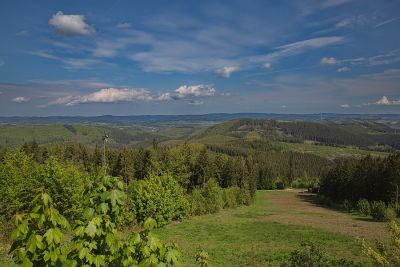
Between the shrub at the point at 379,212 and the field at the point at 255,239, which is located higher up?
the field at the point at 255,239

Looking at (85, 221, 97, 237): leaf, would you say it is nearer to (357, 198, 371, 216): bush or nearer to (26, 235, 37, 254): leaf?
(26, 235, 37, 254): leaf

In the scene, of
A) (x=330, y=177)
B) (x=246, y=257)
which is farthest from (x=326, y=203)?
(x=246, y=257)

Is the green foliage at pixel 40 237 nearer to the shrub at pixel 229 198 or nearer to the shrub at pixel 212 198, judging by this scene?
the shrub at pixel 212 198

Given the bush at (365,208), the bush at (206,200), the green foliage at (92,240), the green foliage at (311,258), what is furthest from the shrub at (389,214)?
the green foliage at (92,240)

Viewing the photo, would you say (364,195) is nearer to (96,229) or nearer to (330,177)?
(330,177)

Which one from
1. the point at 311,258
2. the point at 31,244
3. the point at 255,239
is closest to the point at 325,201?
the point at 255,239

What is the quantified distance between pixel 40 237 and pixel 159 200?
57072 mm

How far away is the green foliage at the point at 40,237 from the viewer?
559 cm

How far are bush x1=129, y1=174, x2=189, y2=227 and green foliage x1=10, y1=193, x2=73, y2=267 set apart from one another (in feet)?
160

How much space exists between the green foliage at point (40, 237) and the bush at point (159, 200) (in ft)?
160

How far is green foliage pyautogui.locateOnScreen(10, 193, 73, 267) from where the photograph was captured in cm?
559

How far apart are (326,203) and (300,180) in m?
77.1

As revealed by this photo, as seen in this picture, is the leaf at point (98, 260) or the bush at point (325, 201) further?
the bush at point (325, 201)

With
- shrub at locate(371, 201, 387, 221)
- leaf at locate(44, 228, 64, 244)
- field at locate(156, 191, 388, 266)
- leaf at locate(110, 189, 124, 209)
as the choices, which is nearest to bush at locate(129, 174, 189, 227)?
field at locate(156, 191, 388, 266)
